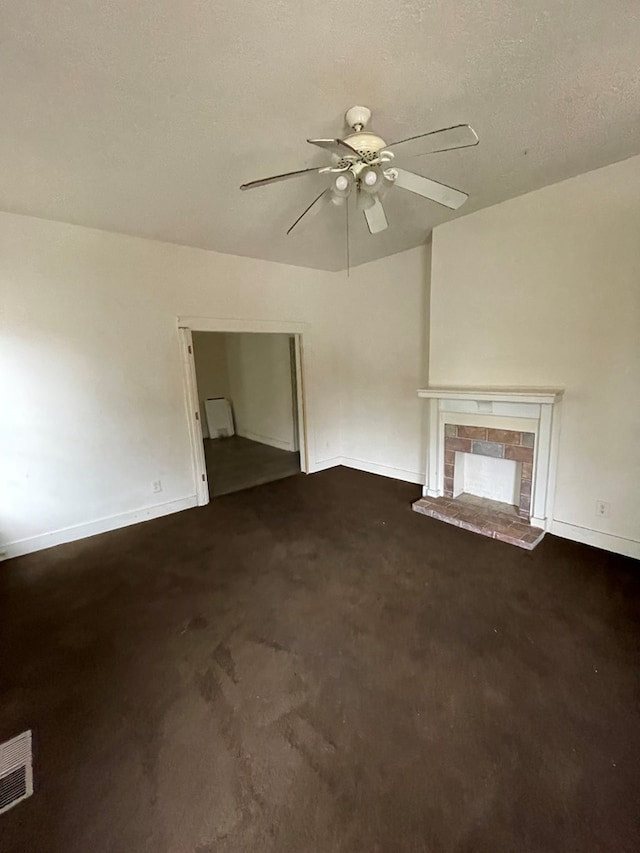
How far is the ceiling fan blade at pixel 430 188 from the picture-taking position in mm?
1870

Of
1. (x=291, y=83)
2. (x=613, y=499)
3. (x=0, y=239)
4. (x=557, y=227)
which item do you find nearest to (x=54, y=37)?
(x=291, y=83)

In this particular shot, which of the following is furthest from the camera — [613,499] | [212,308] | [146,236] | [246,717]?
[212,308]

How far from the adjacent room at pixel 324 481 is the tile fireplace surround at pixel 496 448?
0.03 metres

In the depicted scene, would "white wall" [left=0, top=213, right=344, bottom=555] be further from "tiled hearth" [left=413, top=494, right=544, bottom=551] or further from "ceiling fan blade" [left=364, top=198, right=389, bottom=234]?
"tiled hearth" [left=413, top=494, right=544, bottom=551]

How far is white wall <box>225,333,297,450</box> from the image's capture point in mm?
6105

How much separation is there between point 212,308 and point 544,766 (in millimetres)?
4119

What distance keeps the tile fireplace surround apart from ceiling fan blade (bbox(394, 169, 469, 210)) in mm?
1628

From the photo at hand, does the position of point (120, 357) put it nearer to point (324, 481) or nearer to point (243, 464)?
point (243, 464)

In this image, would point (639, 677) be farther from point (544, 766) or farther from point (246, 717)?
point (246, 717)

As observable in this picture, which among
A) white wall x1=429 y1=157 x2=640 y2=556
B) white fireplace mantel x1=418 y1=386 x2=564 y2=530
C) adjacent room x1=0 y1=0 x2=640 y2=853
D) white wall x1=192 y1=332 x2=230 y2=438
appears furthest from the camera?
white wall x1=192 y1=332 x2=230 y2=438

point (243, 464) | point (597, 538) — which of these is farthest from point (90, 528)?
point (597, 538)

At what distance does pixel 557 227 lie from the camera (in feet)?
9.18

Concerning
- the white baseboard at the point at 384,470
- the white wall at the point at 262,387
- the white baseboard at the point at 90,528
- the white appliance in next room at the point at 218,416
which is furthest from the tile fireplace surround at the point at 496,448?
the white appliance in next room at the point at 218,416

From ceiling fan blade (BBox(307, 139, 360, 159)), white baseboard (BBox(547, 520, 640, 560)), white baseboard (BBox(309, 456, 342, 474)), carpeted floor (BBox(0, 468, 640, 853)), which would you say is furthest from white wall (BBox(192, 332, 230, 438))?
white baseboard (BBox(547, 520, 640, 560))
